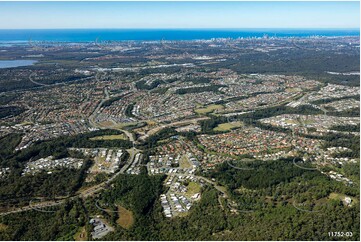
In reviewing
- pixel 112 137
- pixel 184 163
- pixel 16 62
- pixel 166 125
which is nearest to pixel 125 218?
pixel 184 163

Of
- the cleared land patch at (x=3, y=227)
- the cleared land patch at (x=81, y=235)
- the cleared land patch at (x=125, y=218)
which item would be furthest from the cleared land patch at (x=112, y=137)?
the cleared land patch at (x=81, y=235)

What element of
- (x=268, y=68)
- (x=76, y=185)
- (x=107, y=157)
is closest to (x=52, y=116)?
(x=107, y=157)

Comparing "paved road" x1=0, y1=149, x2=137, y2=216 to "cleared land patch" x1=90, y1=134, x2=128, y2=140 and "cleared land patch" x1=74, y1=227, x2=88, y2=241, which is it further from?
"cleared land patch" x1=90, y1=134, x2=128, y2=140

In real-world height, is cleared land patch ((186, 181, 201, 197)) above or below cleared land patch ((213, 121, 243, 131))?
below

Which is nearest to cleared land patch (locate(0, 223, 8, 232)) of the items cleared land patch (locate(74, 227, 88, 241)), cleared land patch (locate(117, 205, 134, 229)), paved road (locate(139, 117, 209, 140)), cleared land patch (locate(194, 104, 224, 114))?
cleared land patch (locate(74, 227, 88, 241))

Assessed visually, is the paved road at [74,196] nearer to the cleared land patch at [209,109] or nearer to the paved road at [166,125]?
the paved road at [166,125]

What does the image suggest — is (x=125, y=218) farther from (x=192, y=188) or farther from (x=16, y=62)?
(x=16, y=62)

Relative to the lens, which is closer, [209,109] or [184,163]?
[184,163]

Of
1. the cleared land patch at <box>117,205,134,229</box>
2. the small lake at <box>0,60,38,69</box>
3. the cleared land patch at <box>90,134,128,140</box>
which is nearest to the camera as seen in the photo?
the cleared land patch at <box>117,205,134,229</box>

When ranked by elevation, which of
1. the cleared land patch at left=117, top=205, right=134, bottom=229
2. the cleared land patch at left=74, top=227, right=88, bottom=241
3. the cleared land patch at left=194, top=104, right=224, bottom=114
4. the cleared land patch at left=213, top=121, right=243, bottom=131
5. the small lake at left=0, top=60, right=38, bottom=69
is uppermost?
the cleared land patch at left=213, top=121, right=243, bottom=131
